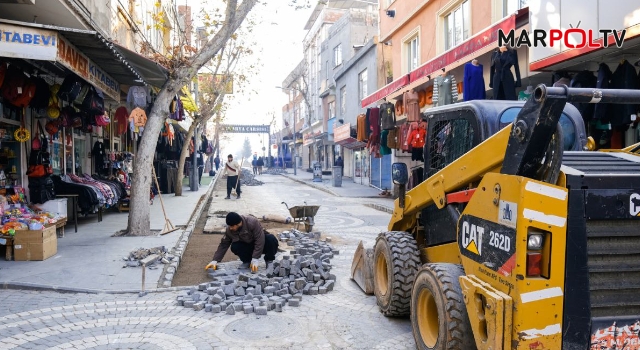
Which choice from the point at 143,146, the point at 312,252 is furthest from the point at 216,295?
the point at 143,146

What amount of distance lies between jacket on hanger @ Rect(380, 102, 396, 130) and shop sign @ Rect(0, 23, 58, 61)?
35.6ft

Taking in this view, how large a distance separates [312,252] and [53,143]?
723cm

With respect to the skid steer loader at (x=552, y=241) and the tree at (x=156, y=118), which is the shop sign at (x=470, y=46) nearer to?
the tree at (x=156, y=118)

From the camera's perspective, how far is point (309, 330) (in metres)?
5.00

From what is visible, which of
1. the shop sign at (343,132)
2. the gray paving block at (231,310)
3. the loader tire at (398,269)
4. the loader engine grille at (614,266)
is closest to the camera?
the loader engine grille at (614,266)

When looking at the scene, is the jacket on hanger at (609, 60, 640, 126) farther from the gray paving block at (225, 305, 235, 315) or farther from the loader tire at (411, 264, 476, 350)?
the gray paving block at (225, 305, 235, 315)

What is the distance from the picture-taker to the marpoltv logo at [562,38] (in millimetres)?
7559

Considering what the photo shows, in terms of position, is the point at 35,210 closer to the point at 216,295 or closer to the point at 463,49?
the point at 216,295

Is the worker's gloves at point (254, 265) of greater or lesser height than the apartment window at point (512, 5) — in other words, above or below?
below

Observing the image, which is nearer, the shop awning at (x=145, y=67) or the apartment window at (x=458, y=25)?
the shop awning at (x=145, y=67)

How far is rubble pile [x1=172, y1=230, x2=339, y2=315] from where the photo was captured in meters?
5.59

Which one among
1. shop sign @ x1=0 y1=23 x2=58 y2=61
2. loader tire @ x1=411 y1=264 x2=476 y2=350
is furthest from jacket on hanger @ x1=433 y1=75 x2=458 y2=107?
loader tire @ x1=411 y1=264 x2=476 y2=350

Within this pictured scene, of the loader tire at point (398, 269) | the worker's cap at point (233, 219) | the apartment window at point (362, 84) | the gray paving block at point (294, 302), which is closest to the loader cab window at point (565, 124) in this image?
the loader tire at point (398, 269)

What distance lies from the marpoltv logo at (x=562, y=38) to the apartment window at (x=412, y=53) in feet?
26.2
